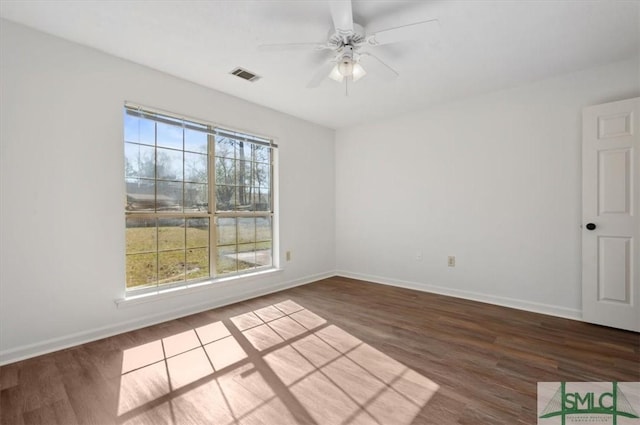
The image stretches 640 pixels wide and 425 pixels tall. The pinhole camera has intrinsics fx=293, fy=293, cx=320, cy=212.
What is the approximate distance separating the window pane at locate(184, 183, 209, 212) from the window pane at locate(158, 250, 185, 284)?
493mm

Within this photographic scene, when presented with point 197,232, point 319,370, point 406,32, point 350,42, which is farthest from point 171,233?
point 406,32

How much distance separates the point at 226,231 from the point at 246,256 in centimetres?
45

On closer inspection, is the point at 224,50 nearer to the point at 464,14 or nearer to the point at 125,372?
the point at 464,14

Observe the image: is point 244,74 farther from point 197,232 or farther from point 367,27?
point 197,232

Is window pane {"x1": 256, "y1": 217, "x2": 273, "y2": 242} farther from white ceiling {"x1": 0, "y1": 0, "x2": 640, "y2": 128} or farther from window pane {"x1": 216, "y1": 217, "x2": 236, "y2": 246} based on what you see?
white ceiling {"x1": 0, "y1": 0, "x2": 640, "y2": 128}

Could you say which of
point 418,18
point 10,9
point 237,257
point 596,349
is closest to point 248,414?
point 237,257

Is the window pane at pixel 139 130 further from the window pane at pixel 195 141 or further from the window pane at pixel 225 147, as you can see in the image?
the window pane at pixel 225 147

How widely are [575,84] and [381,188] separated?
2372 millimetres

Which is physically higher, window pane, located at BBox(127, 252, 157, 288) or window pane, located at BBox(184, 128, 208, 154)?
window pane, located at BBox(184, 128, 208, 154)

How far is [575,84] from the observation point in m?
2.91

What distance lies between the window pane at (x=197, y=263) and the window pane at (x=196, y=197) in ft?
1.51

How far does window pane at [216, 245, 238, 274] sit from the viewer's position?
343cm

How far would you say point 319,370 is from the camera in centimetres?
200

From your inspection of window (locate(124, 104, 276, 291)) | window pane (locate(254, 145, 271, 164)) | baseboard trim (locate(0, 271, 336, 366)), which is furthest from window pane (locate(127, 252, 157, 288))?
window pane (locate(254, 145, 271, 164))
